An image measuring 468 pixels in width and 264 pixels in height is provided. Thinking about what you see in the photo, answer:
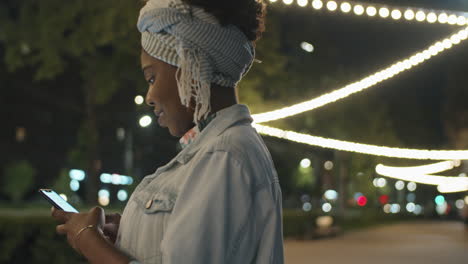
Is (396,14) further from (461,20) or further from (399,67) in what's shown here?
(399,67)

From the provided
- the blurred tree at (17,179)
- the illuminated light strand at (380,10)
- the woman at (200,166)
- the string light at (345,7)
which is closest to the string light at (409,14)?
the illuminated light strand at (380,10)

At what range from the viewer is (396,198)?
82.3 m

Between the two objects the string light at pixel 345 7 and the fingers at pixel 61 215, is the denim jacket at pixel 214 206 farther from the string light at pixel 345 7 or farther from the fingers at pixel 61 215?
the string light at pixel 345 7

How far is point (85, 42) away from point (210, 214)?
16127 mm

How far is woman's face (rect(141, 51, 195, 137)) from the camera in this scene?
222 cm

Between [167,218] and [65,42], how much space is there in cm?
1706

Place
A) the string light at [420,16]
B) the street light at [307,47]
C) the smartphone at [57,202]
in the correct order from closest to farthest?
the smartphone at [57,202]
the string light at [420,16]
the street light at [307,47]

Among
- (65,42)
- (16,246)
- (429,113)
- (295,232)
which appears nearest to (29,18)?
(65,42)

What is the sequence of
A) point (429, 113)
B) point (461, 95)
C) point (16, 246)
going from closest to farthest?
1. point (16, 246)
2. point (461, 95)
3. point (429, 113)

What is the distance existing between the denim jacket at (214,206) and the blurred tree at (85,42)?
1158 cm

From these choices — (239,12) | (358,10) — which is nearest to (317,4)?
(358,10)

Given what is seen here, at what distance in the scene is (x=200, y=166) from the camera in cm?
195

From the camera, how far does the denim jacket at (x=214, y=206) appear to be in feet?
6.12

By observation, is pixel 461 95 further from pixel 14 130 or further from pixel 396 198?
pixel 396 198
